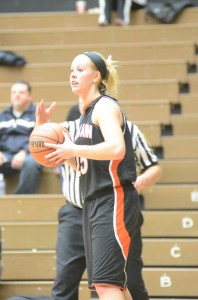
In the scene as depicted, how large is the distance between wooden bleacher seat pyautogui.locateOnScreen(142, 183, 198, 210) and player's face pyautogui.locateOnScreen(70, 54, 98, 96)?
264cm

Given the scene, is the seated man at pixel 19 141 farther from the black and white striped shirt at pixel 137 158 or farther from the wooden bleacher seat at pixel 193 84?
the wooden bleacher seat at pixel 193 84

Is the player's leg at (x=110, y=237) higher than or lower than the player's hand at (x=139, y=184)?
lower

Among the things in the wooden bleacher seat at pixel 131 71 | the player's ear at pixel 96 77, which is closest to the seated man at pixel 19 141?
the wooden bleacher seat at pixel 131 71

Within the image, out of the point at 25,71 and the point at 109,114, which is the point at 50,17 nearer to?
the point at 25,71

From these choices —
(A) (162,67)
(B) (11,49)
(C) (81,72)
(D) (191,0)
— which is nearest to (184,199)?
(A) (162,67)

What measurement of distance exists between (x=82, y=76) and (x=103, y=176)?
543 mm

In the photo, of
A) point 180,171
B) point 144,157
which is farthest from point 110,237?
point 180,171

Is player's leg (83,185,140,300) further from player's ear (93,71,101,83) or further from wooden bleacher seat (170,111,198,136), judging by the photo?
wooden bleacher seat (170,111,198,136)

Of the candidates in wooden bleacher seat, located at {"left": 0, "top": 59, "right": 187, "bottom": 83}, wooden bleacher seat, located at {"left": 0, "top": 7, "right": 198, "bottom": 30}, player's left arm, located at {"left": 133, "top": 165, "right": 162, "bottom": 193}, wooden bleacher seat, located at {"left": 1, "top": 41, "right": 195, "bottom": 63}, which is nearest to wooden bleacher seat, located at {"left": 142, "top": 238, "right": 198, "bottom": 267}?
player's left arm, located at {"left": 133, "top": 165, "right": 162, "bottom": 193}

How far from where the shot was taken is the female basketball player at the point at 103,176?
3465 mm

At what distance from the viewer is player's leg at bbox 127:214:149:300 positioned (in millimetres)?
3912

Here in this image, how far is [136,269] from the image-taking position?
399 centimetres

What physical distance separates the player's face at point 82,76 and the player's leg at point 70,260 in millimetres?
952

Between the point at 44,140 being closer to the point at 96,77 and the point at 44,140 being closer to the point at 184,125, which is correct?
the point at 96,77
